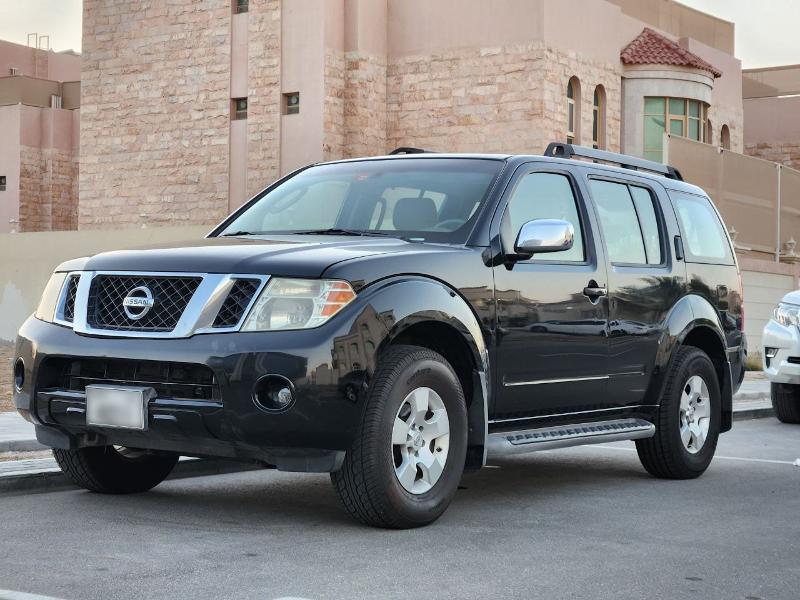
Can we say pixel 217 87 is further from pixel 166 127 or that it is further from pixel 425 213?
pixel 425 213

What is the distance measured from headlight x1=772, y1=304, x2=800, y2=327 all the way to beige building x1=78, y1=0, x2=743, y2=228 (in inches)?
894

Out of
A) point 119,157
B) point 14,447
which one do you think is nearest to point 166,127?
point 119,157

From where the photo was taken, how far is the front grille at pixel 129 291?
21.9ft

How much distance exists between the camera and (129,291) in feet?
22.4

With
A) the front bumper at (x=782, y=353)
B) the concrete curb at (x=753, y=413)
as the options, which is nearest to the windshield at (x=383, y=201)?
the front bumper at (x=782, y=353)

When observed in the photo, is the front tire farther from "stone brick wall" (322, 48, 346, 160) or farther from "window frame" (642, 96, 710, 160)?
"window frame" (642, 96, 710, 160)

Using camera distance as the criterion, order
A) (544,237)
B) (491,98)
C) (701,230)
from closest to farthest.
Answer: (544,237) → (701,230) → (491,98)

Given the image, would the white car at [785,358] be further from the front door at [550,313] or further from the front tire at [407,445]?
the front tire at [407,445]

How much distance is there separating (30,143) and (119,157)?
1103cm

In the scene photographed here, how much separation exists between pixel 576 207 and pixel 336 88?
A: 3095 cm

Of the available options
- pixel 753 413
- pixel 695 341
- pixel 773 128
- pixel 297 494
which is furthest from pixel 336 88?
pixel 297 494

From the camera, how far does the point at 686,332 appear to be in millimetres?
9250

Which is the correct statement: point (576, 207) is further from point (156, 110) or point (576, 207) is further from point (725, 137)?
point (725, 137)

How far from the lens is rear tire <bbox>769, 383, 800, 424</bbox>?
14500 millimetres
